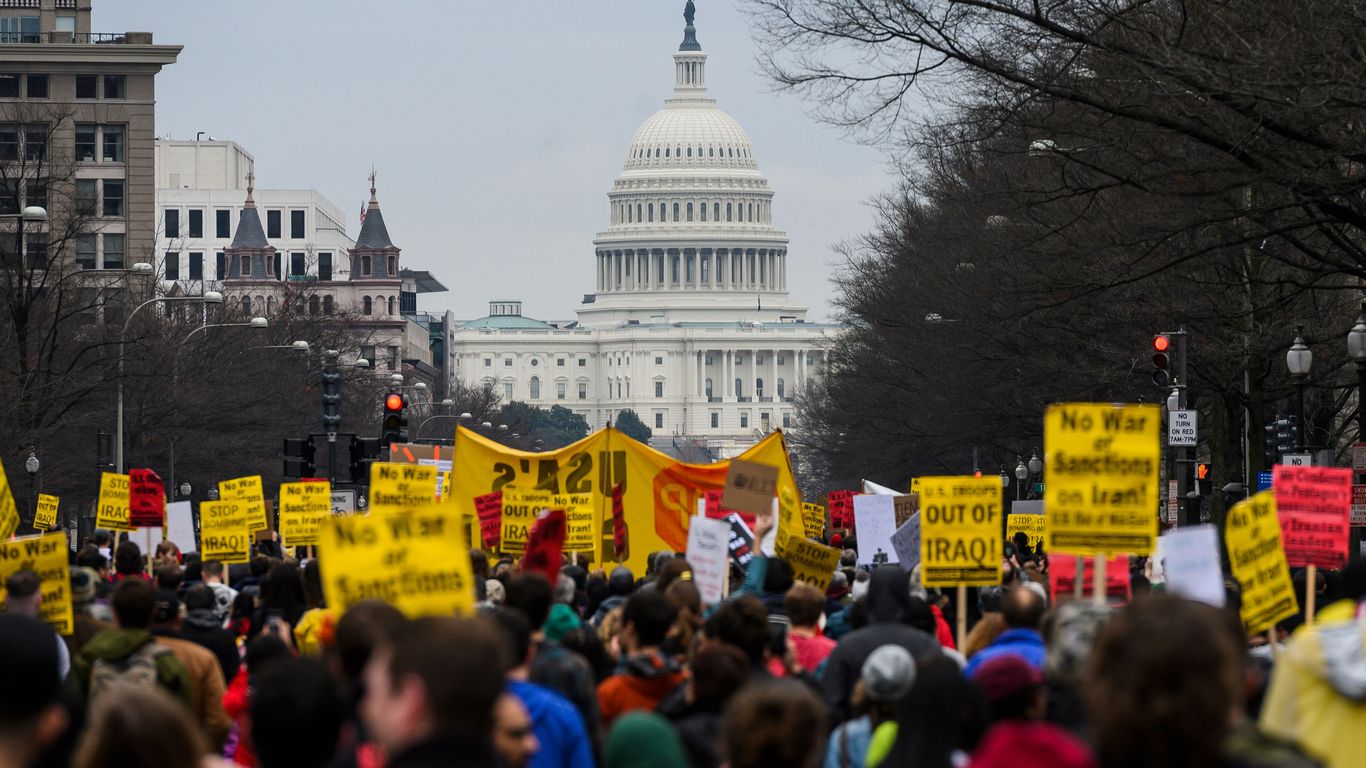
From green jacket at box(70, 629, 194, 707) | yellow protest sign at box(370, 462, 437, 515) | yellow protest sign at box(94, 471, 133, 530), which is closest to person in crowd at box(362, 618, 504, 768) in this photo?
green jacket at box(70, 629, 194, 707)

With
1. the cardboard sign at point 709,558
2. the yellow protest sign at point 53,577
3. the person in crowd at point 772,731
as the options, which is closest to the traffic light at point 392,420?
the cardboard sign at point 709,558

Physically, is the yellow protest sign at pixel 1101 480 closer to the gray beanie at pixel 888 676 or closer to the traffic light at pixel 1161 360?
the gray beanie at pixel 888 676

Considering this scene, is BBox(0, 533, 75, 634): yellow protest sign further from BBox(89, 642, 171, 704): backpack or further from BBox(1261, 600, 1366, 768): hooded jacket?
BBox(1261, 600, 1366, 768): hooded jacket

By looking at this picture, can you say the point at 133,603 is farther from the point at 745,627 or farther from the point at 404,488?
the point at 404,488

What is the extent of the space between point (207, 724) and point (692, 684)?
251cm

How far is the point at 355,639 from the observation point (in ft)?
25.8

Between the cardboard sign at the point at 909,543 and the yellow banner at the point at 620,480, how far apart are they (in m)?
3.88

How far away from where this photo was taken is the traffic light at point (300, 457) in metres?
31.8

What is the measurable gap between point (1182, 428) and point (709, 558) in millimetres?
22359

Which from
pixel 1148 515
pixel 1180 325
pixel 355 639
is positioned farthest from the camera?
pixel 1180 325

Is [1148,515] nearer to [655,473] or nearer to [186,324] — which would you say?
[655,473]

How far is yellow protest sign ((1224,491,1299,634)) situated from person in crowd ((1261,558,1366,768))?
443 cm

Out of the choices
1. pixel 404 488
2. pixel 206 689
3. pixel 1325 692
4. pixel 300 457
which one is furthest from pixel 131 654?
pixel 300 457

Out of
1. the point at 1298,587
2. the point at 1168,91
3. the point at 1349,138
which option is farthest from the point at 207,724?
the point at 1349,138
